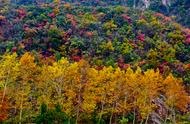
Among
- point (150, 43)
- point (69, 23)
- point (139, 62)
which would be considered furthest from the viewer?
point (69, 23)

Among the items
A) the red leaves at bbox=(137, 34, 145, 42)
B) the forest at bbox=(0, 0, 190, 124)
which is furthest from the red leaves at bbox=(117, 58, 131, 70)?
the red leaves at bbox=(137, 34, 145, 42)

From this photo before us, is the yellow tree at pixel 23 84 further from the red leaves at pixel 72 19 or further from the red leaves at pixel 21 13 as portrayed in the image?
the red leaves at pixel 21 13

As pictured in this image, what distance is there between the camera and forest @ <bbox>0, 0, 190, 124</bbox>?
5297cm

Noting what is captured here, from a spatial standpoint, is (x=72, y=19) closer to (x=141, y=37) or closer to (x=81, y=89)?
(x=141, y=37)

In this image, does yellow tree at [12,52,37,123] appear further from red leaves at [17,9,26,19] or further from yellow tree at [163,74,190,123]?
red leaves at [17,9,26,19]

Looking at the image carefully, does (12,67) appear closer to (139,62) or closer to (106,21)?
(139,62)

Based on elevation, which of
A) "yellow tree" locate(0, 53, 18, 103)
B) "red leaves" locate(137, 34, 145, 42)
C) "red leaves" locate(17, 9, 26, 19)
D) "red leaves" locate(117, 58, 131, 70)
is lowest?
"red leaves" locate(117, 58, 131, 70)

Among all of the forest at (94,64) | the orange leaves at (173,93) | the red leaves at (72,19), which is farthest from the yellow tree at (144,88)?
the red leaves at (72,19)

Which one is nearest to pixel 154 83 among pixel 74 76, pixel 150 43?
pixel 74 76

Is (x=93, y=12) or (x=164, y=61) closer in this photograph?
(x=164, y=61)

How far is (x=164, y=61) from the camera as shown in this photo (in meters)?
81.4

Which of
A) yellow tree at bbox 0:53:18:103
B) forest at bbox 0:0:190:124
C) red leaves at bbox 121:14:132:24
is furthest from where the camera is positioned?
red leaves at bbox 121:14:132:24

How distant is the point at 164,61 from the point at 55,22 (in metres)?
29.4

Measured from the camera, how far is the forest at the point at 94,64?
5297cm
